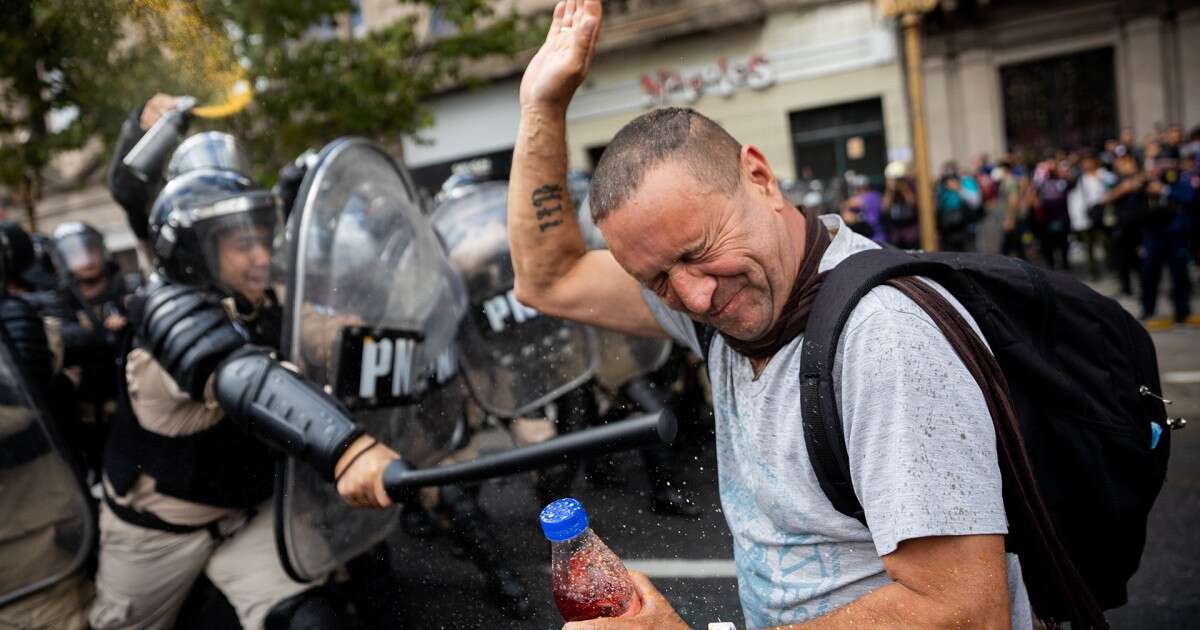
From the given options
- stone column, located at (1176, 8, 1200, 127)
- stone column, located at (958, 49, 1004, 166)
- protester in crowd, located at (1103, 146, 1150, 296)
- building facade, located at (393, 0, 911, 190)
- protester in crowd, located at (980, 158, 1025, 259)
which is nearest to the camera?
protester in crowd, located at (1103, 146, 1150, 296)

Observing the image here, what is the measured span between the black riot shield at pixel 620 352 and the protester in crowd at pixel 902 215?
299 inches

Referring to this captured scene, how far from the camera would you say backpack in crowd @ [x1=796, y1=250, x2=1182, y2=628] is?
118 centimetres

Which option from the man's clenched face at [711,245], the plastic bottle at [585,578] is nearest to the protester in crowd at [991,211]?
the man's clenched face at [711,245]

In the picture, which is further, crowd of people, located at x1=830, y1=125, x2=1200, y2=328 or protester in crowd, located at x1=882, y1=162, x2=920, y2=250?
protester in crowd, located at x1=882, y1=162, x2=920, y2=250

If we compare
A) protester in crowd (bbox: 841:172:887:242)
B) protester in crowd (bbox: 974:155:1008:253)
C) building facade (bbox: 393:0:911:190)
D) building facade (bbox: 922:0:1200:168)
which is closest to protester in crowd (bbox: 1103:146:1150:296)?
protester in crowd (bbox: 974:155:1008:253)

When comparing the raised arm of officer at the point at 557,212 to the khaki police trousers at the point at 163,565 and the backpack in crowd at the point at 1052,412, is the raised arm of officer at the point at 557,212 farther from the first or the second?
the khaki police trousers at the point at 163,565

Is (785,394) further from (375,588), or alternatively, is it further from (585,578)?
(375,588)

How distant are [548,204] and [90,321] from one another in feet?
11.8

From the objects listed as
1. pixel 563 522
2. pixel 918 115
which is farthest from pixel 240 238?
pixel 918 115

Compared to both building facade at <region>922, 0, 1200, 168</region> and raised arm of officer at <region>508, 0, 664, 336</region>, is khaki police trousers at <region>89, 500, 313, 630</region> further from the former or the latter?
building facade at <region>922, 0, 1200, 168</region>

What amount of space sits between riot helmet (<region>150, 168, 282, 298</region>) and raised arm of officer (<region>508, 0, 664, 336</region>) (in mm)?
794

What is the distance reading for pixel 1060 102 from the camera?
15.1 meters

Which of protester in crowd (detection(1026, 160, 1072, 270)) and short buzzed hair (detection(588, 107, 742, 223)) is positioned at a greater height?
short buzzed hair (detection(588, 107, 742, 223))

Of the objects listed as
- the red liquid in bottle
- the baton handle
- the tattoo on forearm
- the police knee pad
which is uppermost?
the tattoo on forearm
